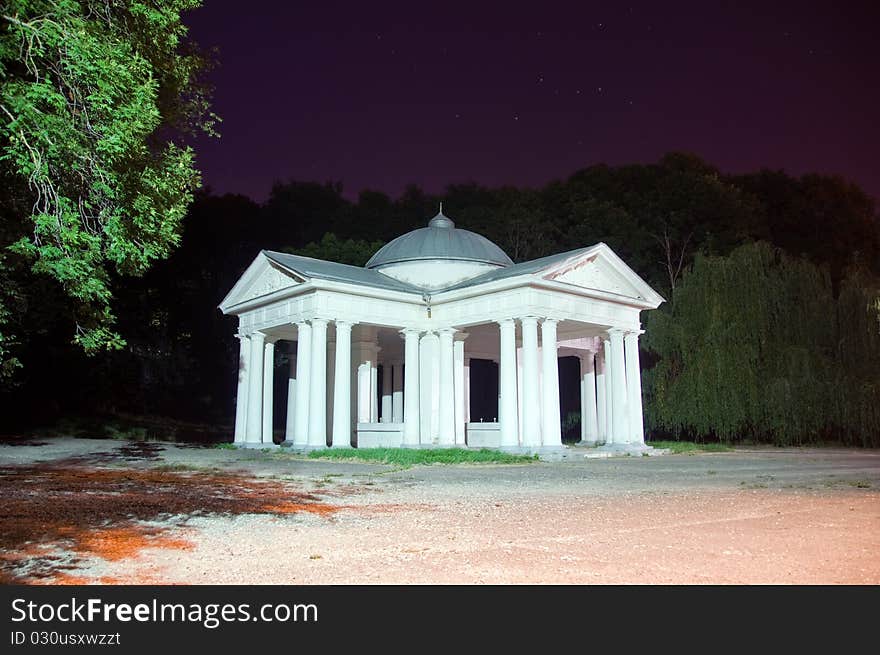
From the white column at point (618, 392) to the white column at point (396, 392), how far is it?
43.6ft

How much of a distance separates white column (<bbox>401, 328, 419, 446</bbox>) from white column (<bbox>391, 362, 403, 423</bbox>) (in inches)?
357

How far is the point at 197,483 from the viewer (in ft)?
43.7

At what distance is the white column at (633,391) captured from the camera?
28297 millimetres

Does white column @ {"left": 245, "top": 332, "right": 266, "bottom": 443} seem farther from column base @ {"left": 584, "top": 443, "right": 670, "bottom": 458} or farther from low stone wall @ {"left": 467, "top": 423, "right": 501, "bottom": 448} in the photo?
column base @ {"left": 584, "top": 443, "right": 670, "bottom": 458}

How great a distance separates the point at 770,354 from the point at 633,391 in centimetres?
691

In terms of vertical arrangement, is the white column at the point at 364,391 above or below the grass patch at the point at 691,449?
above

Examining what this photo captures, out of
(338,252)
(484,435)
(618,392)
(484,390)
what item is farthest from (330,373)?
(484,390)

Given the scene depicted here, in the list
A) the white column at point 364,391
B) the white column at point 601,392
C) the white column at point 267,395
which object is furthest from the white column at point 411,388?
the white column at point 601,392

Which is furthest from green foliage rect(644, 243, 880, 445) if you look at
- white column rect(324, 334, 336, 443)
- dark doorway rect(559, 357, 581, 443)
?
white column rect(324, 334, 336, 443)

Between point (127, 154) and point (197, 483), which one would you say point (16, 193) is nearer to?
point (127, 154)

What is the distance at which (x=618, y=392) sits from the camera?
2798 cm

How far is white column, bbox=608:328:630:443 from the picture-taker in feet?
90.6

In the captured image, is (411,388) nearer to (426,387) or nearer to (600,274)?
(426,387)

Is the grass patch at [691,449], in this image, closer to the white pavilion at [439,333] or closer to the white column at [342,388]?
the white pavilion at [439,333]
